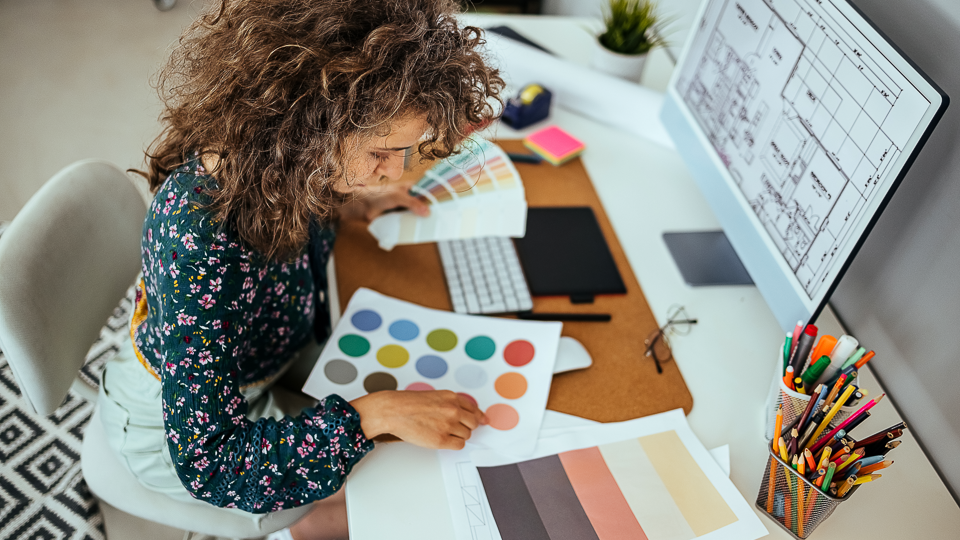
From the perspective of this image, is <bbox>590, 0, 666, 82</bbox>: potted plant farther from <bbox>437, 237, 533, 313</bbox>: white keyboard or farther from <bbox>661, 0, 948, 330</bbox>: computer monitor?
<bbox>437, 237, 533, 313</bbox>: white keyboard

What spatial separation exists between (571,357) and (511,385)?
4.0 inches

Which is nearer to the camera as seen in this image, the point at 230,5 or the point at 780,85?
the point at 230,5

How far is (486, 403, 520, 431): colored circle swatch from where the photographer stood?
32.4 inches

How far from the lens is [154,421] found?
0.93 meters

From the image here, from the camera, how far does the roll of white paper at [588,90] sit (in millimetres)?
1334

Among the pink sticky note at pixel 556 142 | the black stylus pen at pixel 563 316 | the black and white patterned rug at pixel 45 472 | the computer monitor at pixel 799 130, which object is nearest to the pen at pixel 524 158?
the pink sticky note at pixel 556 142

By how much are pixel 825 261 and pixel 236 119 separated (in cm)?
69

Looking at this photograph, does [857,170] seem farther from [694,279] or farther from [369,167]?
[369,167]

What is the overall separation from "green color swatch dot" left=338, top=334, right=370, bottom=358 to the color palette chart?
0.20 m


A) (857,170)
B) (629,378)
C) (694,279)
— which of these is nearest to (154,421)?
(629,378)

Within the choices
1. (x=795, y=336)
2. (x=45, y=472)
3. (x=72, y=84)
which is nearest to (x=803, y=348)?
(x=795, y=336)

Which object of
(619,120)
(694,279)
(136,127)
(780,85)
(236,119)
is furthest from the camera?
(136,127)

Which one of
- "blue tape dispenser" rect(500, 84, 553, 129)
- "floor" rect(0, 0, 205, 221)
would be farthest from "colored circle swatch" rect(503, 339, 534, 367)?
"floor" rect(0, 0, 205, 221)

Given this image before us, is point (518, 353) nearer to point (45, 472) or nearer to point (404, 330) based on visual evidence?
point (404, 330)
